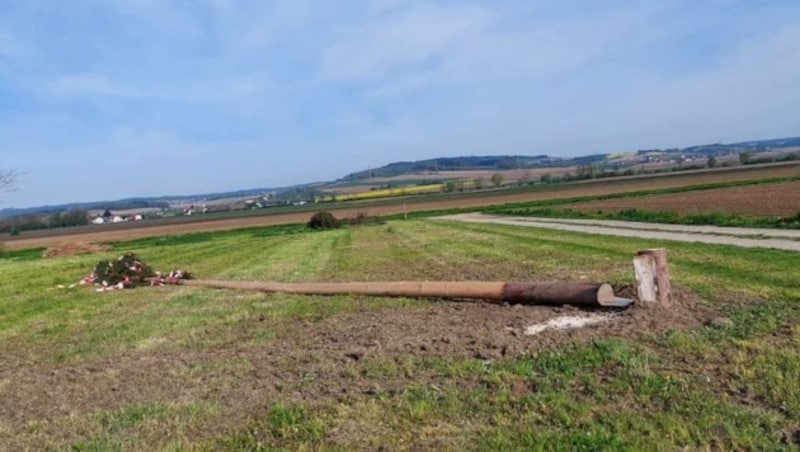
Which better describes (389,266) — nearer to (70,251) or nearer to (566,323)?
(566,323)

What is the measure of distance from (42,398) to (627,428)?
5468 millimetres

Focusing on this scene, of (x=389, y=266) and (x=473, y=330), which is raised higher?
(x=473, y=330)

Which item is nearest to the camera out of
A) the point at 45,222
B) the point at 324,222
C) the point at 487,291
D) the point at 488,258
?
the point at 487,291

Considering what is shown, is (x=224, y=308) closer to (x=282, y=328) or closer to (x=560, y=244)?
(x=282, y=328)

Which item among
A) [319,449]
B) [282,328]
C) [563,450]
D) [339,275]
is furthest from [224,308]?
[563,450]

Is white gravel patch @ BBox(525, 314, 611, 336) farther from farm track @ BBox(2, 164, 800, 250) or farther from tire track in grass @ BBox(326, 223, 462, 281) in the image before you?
farm track @ BBox(2, 164, 800, 250)

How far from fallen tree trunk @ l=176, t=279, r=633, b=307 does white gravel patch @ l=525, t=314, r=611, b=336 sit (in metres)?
0.44

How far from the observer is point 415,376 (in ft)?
20.1

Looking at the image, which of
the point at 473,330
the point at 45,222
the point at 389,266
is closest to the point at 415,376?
the point at 473,330

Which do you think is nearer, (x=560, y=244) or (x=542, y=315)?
(x=542, y=315)

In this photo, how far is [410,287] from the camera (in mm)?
11219

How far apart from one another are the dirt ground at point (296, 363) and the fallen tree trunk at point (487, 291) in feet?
0.64

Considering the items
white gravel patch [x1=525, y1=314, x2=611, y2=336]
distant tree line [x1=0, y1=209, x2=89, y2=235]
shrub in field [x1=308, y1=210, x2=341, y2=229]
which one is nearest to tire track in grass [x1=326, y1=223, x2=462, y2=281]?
white gravel patch [x1=525, y1=314, x2=611, y2=336]

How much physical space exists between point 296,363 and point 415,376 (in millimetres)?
1549
